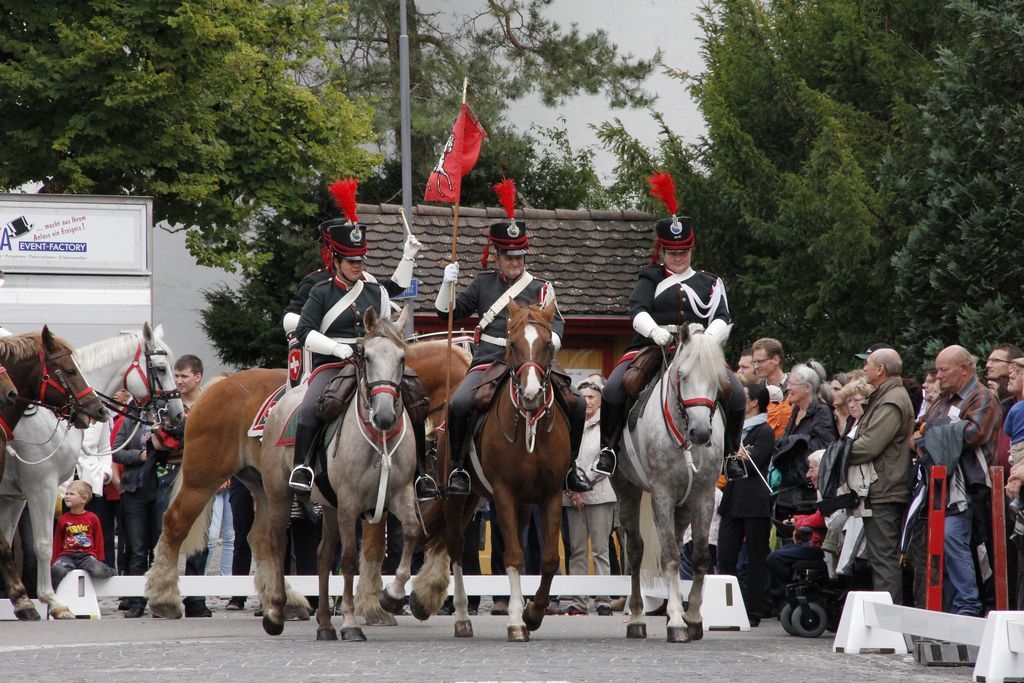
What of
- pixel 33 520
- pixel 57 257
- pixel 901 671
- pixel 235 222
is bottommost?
pixel 901 671

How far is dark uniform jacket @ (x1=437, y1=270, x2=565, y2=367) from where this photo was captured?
46.5 feet

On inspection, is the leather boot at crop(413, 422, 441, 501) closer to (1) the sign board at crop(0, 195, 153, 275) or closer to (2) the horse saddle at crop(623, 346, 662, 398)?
(2) the horse saddle at crop(623, 346, 662, 398)

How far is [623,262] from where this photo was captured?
27375mm

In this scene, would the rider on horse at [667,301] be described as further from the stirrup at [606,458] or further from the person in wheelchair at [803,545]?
the person in wheelchair at [803,545]

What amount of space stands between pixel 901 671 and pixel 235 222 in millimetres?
26602

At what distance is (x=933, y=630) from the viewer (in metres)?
11.3

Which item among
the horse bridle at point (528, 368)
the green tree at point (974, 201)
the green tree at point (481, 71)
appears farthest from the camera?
the green tree at point (481, 71)

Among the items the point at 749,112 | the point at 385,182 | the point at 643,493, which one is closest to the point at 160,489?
the point at 643,493

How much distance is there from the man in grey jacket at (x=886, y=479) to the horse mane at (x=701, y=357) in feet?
4.33

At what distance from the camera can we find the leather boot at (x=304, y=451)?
1366 cm

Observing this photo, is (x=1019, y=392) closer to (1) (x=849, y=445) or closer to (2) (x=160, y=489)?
(1) (x=849, y=445)

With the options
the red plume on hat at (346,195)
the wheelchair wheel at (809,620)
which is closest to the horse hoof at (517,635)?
the wheelchair wheel at (809,620)

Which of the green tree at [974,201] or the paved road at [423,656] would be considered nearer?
the paved road at [423,656]

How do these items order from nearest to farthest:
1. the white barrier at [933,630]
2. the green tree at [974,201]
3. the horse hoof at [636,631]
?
the white barrier at [933,630] < the horse hoof at [636,631] < the green tree at [974,201]
